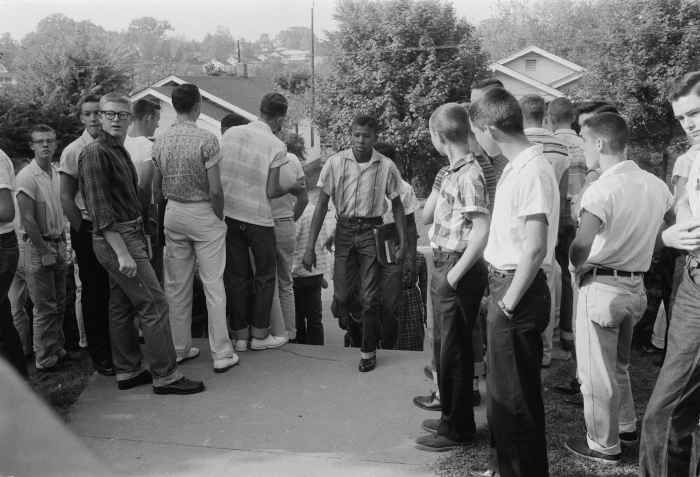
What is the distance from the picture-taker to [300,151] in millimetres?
38812

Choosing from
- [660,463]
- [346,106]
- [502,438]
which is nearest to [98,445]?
[502,438]

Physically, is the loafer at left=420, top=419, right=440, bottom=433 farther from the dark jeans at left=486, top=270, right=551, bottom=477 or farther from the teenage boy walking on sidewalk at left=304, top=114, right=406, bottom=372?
the teenage boy walking on sidewalk at left=304, top=114, right=406, bottom=372

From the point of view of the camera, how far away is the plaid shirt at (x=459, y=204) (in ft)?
13.5

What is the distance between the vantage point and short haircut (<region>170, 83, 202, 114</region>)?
540 centimetres

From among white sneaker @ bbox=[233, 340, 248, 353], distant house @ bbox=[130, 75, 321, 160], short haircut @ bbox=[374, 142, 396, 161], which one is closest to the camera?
white sneaker @ bbox=[233, 340, 248, 353]

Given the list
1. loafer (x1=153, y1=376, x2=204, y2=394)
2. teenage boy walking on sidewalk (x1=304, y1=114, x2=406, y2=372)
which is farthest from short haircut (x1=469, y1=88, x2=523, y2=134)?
loafer (x1=153, y1=376, x2=204, y2=394)

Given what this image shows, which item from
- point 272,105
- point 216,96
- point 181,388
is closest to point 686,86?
point 272,105

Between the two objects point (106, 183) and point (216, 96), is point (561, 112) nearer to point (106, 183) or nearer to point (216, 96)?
point (106, 183)

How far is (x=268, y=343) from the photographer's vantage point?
20.2 feet

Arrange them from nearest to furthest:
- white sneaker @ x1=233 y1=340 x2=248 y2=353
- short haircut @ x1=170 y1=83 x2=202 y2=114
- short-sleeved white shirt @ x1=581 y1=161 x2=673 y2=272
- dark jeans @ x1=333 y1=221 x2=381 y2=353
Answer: short-sleeved white shirt @ x1=581 y1=161 x2=673 y2=272 < short haircut @ x1=170 y1=83 x2=202 y2=114 < dark jeans @ x1=333 y1=221 x2=381 y2=353 < white sneaker @ x1=233 y1=340 x2=248 y2=353

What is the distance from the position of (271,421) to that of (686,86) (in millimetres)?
3252

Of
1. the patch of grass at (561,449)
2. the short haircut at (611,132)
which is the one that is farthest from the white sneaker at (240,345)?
the short haircut at (611,132)

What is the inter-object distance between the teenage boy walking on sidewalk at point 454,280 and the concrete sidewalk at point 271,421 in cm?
29

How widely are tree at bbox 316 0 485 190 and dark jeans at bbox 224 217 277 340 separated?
28.8 metres
